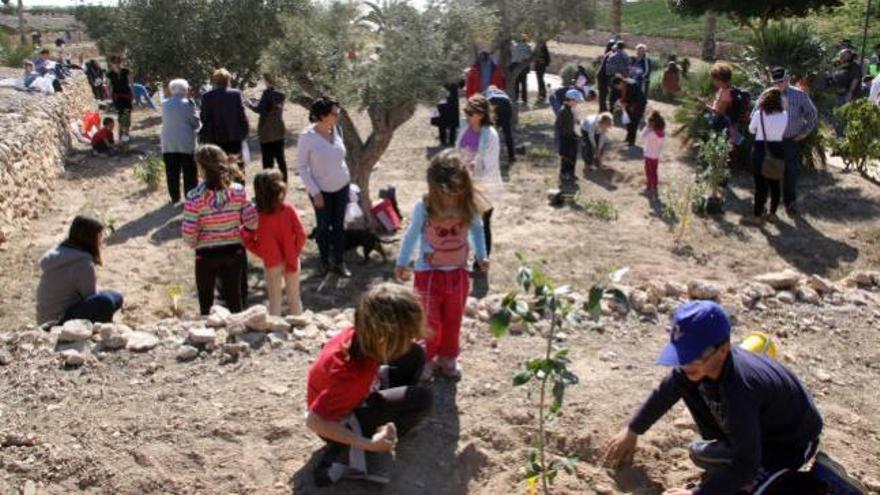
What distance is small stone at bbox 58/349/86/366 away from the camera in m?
4.91

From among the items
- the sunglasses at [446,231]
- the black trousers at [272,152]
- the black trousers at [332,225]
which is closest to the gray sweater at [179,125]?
the black trousers at [272,152]

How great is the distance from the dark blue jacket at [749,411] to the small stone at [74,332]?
335cm

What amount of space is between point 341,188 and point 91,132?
29.6 ft

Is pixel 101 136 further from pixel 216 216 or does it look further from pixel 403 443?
pixel 403 443

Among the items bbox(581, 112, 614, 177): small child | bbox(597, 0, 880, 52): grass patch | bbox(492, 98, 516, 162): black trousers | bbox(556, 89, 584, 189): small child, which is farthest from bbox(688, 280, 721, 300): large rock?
bbox(597, 0, 880, 52): grass patch

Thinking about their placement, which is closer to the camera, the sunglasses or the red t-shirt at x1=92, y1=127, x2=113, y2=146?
the sunglasses

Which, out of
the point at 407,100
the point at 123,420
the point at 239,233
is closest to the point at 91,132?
the point at 407,100

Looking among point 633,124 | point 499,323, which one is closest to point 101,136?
point 633,124

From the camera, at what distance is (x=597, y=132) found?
12.2 meters

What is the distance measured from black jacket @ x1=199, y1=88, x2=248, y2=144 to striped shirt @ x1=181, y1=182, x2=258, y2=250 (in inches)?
137

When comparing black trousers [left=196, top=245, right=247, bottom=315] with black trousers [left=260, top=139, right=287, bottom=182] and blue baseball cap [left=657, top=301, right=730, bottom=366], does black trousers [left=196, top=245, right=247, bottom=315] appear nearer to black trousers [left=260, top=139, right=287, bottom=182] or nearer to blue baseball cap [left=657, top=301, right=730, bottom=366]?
blue baseball cap [left=657, top=301, right=730, bottom=366]

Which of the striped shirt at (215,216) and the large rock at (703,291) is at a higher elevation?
the striped shirt at (215,216)

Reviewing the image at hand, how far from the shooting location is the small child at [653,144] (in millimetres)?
10531

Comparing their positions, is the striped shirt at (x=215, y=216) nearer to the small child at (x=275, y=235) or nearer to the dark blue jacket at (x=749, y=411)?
the small child at (x=275, y=235)
